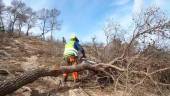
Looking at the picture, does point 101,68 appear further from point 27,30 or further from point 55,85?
point 27,30

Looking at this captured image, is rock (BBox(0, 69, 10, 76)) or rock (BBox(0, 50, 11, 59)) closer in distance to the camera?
rock (BBox(0, 69, 10, 76))

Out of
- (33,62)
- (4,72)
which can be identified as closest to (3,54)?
(33,62)

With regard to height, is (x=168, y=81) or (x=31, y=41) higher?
(x=31, y=41)

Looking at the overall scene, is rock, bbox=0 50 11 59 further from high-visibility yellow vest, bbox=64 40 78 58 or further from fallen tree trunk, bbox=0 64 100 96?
fallen tree trunk, bbox=0 64 100 96

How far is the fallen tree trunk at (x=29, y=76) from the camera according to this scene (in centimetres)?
741

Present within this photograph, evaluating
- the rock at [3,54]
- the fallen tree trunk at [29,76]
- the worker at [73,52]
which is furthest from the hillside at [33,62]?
the worker at [73,52]

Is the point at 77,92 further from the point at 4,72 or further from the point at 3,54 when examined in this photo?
the point at 3,54

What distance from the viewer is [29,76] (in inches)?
318

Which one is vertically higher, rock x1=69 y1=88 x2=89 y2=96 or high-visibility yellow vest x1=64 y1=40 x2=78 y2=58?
high-visibility yellow vest x1=64 y1=40 x2=78 y2=58

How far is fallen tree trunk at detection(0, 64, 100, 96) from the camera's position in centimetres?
741

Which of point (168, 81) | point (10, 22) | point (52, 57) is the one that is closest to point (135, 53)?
point (168, 81)

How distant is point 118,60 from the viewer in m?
Answer: 9.88

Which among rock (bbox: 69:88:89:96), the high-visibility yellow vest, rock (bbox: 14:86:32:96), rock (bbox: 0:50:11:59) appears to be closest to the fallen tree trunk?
rock (bbox: 14:86:32:96)

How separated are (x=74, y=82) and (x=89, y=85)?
434 millimetres
